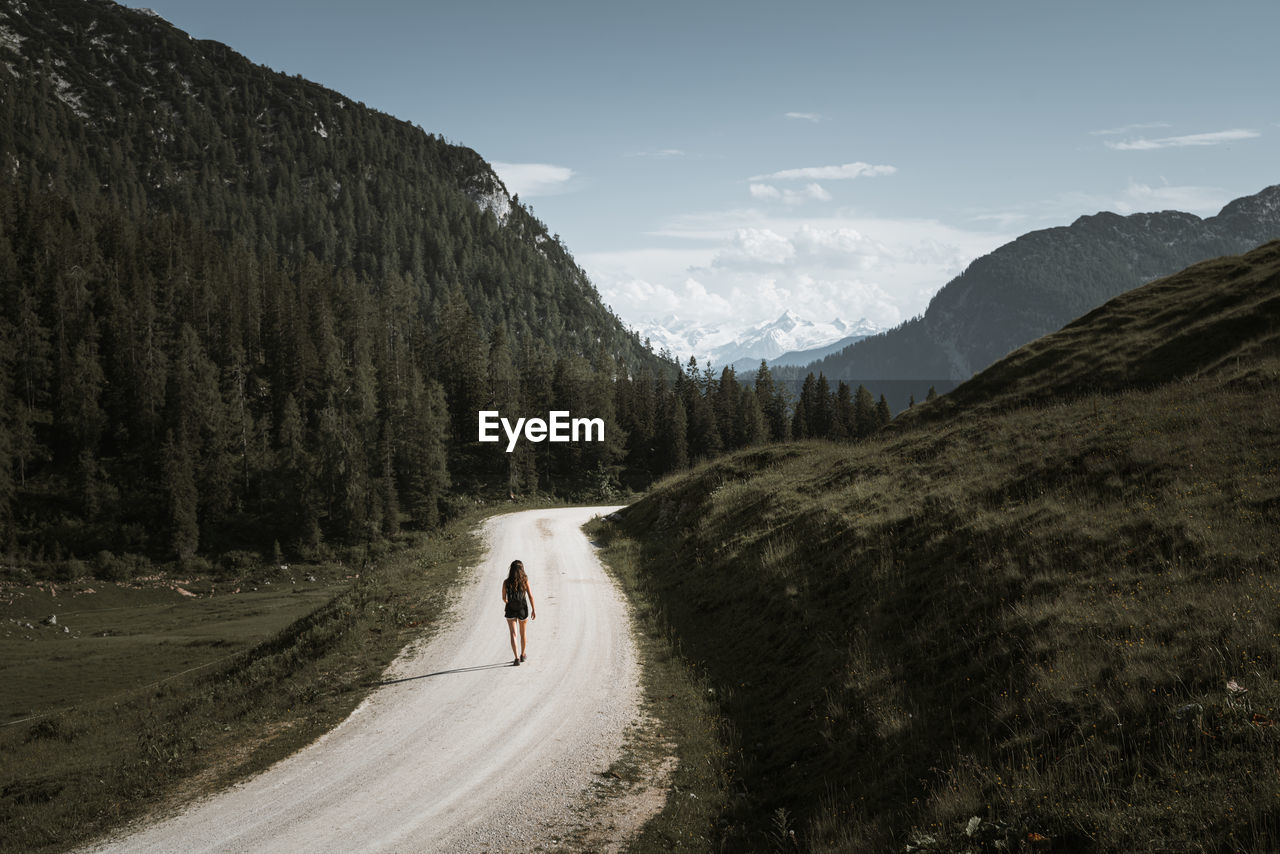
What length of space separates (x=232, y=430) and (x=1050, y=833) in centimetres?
10476

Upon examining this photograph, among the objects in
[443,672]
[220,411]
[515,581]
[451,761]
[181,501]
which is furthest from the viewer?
[220,411]

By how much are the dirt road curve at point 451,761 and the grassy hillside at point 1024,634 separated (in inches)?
110

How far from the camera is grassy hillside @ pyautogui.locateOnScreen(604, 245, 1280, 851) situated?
7781 millimetres

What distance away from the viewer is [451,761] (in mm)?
12094

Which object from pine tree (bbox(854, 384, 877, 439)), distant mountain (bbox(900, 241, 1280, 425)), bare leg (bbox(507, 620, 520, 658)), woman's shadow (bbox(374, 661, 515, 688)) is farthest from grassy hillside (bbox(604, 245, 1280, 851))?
pine tree (bbox(854, 384, 877, 439))

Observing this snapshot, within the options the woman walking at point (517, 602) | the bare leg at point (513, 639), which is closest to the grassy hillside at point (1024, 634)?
the woman walking at point (517, 602)

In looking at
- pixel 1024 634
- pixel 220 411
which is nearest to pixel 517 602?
pixel 1024 634

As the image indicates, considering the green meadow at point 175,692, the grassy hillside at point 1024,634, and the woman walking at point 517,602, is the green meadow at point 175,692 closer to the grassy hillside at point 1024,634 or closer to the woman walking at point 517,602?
the woman walking at point 517,602

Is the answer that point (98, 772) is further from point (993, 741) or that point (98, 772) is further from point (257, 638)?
point (257, 638)

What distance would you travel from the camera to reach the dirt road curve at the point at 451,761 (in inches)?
385

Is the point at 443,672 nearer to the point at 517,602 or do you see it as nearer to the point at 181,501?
the point at 517,602

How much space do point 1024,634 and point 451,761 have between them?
10.1m

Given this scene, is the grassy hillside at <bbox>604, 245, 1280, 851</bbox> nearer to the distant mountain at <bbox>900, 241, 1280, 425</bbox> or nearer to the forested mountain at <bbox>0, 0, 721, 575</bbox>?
the distant mountain at <bbox>900, 241, 1280, 425</bbox>

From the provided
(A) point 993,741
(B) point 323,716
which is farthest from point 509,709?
(A) point 993,741
